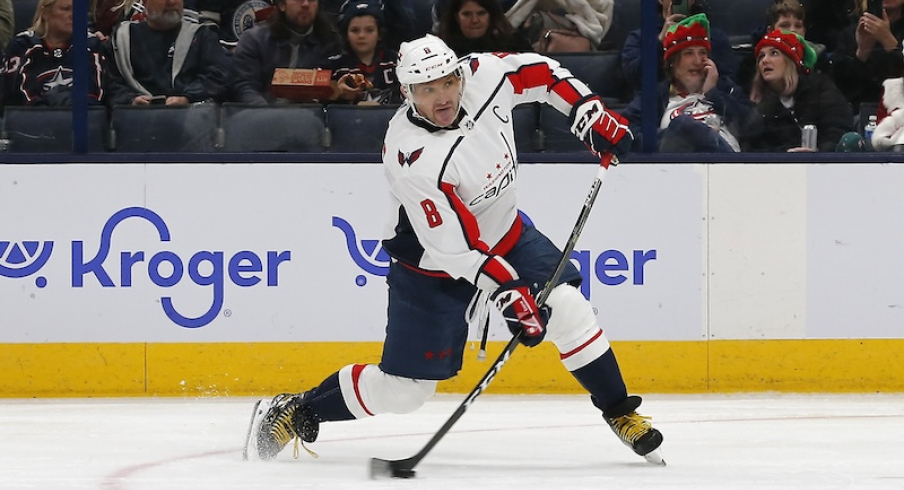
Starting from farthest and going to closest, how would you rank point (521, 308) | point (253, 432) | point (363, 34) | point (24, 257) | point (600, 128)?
point (363, 34) < point (24, 257) < point (253, 432) < point (600, 128) < point (521, 308)

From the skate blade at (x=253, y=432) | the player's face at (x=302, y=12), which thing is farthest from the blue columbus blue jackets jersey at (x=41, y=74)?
the skate blade at (x=253, y=432)

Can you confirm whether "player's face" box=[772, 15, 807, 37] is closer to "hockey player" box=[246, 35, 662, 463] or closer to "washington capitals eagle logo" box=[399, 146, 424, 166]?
"hockey player" box=[246, 35, 662, 463]

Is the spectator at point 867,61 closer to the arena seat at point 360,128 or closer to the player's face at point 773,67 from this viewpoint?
the player's face at point 773,67

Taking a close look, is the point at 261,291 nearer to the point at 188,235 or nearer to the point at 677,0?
the point at 188,235

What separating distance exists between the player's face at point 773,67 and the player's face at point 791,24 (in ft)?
0.29

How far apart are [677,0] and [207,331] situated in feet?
6.57

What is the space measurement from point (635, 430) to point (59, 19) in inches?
110

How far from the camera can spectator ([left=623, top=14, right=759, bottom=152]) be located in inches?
204

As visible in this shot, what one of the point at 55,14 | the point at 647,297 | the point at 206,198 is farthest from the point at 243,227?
the point at 647,297

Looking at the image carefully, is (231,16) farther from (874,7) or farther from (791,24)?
(874,7)

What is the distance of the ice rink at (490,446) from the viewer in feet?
11.0

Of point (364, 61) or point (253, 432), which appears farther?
point (364, 61)

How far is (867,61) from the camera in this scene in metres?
5.22

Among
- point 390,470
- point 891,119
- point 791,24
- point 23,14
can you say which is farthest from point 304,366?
point 891,119
